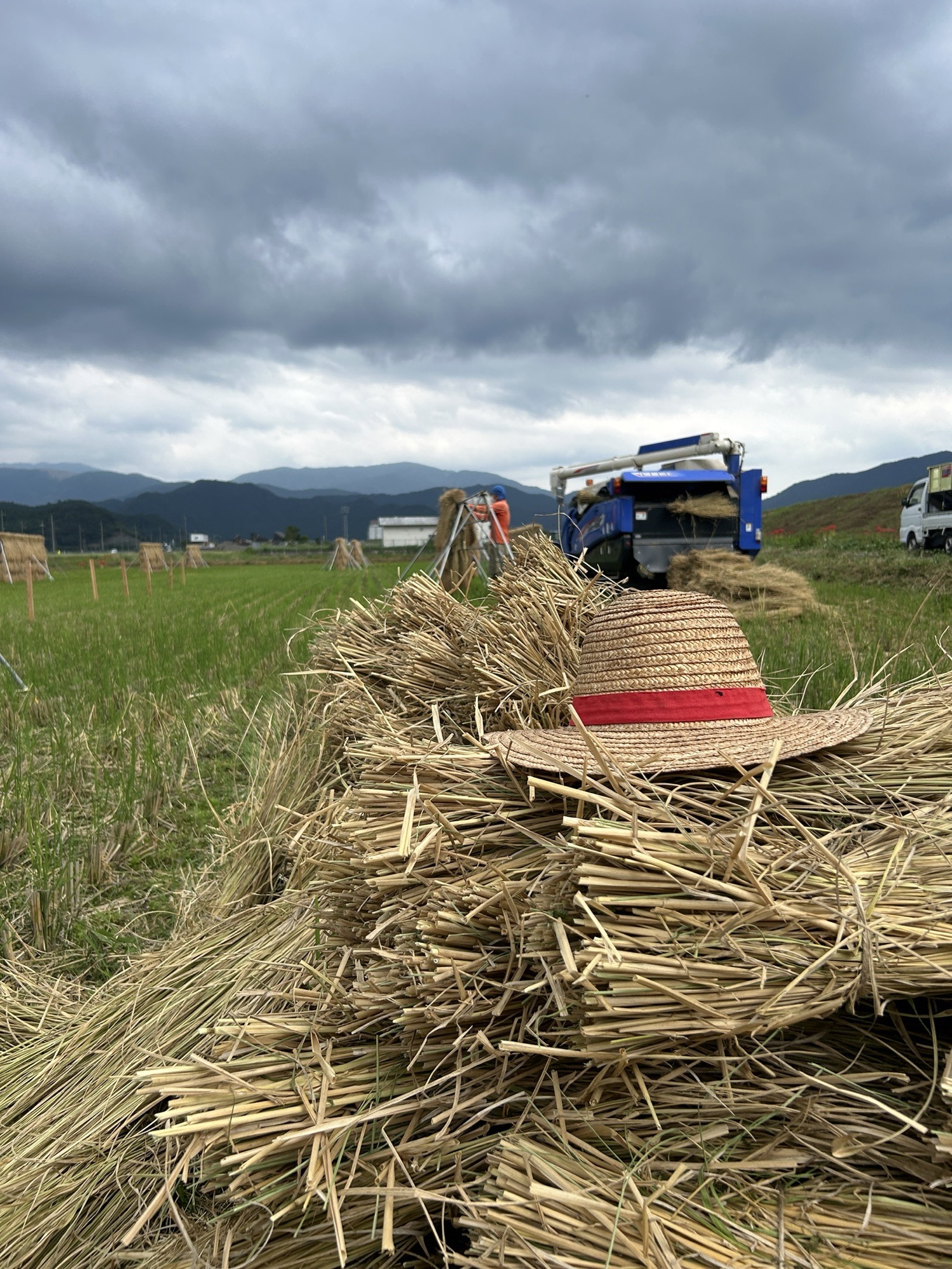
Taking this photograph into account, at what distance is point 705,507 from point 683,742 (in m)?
8.90

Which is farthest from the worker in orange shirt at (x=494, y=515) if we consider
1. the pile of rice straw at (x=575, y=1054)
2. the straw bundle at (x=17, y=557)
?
the straw bundle at (x=17, y=557)

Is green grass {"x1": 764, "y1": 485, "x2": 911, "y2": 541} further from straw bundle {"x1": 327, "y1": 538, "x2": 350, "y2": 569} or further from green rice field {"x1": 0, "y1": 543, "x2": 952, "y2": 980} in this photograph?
green rice field {"x1": 0, "y1": 543, "x2": 952, "y2": 980}

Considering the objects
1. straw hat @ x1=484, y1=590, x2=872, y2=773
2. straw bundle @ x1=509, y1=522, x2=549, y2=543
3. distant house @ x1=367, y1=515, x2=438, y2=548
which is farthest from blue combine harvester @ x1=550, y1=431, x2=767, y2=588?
distant house @ x1=367, y1=515, x2=438, y2=548

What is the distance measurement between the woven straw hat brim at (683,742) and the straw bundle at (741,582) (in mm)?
5347

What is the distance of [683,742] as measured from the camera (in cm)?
145

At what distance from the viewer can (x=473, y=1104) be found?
1138 millimetres

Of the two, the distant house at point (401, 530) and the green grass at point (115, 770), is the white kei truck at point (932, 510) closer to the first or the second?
the green grass at point (115, 770)

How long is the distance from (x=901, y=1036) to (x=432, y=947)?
2.18 ft

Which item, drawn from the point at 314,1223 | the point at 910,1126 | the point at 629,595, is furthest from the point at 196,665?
the point at 910,1126

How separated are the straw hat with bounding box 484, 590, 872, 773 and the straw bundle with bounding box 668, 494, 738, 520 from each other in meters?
8.44

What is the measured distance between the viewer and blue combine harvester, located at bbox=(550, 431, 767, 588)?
9.66 meters

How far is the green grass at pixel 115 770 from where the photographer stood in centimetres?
259

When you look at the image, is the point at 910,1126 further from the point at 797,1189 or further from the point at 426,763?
the point at 426,763

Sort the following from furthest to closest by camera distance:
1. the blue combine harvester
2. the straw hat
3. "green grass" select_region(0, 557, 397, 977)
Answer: the blue combine harvester < "green grass" select_region(0, 557, 397, 977) < the straw hat
